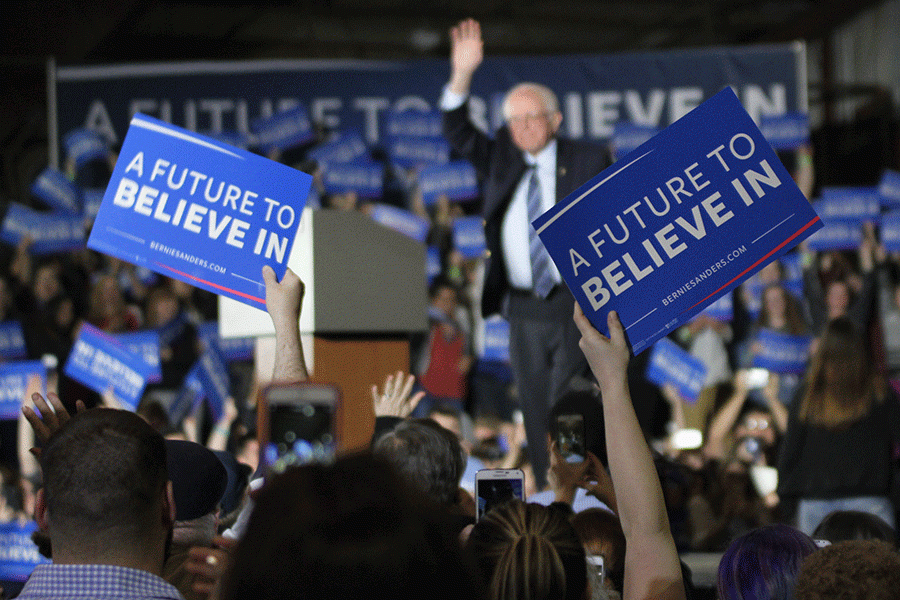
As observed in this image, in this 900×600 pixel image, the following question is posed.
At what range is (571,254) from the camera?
1954 millimetres

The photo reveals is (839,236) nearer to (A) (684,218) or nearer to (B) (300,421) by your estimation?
(A) (684,218)

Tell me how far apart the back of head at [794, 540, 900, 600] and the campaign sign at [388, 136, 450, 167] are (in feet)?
23.3

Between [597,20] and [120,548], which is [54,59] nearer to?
[597,20]

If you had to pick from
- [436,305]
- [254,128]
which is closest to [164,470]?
[436,305]

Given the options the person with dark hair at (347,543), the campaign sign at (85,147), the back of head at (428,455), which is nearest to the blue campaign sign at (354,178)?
the campaign sign at (85,147)

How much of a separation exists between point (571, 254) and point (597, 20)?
11.5m

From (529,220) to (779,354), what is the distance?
3.08 meters

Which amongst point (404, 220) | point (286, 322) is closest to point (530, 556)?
point (286, 322)

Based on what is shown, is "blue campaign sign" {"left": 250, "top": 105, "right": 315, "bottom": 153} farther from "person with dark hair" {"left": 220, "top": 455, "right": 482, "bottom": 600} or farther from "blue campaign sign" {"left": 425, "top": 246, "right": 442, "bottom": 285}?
"person with dark hair" {"left": 220, "top": 455, "right": 482, "bottom": 600}

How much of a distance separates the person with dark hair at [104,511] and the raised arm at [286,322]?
2.50 feet

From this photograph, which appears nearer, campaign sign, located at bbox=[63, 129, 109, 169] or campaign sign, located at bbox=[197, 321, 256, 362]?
campaign sign, located at bbox=[197, 321, 256, 362]

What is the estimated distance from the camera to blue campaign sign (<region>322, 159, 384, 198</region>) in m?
8.05

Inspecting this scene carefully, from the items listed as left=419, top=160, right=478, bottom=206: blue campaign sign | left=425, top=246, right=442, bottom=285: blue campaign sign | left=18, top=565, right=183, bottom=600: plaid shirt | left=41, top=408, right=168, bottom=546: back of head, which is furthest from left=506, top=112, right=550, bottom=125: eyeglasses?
left=419, top=160, right=478, bottom=206: blue campaign sign

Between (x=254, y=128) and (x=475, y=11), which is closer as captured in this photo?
(x=254, y=128)
